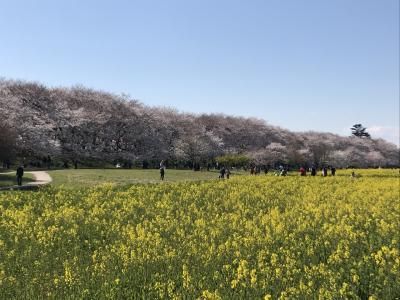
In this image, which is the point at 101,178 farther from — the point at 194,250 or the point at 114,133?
the point at 114,133

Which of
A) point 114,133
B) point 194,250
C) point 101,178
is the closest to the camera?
point 194,250

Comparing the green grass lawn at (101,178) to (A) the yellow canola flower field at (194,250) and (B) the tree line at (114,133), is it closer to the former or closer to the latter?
(A) the yellow canola flower field at (194,250)

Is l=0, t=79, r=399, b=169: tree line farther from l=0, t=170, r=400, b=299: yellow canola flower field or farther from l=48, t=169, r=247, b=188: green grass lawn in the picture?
l=0, t=170, r=400, b=299: yellow canola flower field

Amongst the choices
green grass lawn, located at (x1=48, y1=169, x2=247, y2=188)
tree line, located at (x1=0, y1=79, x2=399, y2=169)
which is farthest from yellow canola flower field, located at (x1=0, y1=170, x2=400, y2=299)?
tree line, located at (x1=0, y1=79, x2=399, y2=169)

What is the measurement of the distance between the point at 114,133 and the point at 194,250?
67007mm

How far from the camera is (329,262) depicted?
1183 cm

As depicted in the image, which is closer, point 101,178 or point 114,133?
point 101,178

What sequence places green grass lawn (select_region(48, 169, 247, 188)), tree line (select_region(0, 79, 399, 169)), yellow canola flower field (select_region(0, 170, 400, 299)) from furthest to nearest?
1. tree line (select_region(0, 79, 399, 169))
2. green grass lawn (select_region(48, 169, 247, 188))
3. yellow canola flower field (select_region(0, 170, 400, 299))

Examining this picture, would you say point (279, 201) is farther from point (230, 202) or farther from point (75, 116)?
point (75, 116)

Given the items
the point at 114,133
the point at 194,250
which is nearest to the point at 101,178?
the point at 194,250

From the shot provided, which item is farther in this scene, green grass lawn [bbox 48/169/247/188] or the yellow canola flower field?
green grass lawn [bbox 48/169/247/188]

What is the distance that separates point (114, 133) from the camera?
7788 cm

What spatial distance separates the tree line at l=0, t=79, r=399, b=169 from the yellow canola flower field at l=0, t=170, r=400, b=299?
29.8 m

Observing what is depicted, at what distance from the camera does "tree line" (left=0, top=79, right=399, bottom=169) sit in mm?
66500
